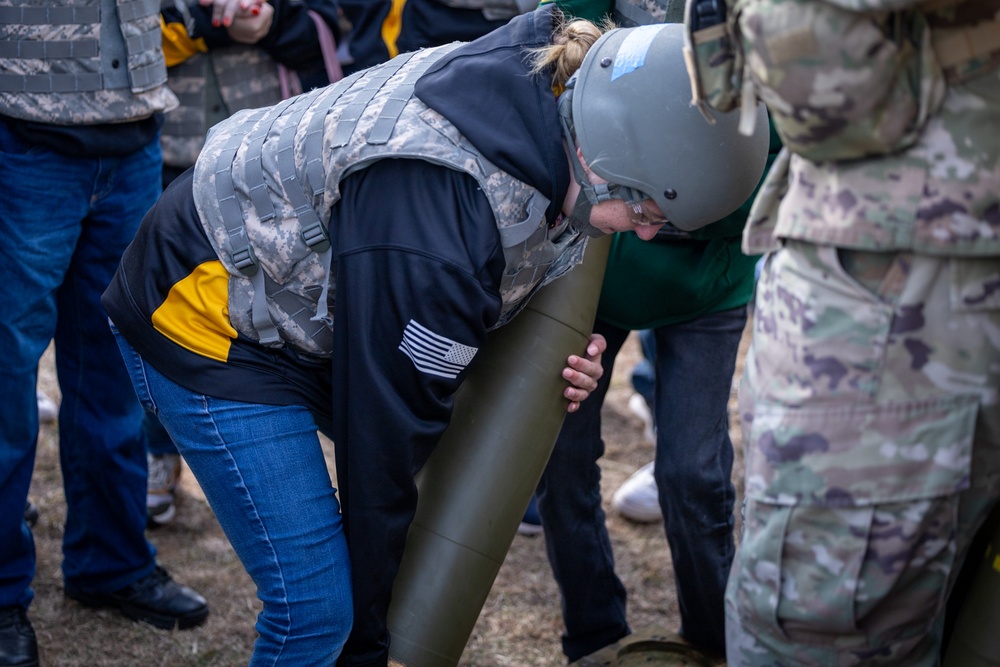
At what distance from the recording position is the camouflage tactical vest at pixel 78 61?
11.1 ft

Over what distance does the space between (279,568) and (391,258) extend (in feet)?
2.67

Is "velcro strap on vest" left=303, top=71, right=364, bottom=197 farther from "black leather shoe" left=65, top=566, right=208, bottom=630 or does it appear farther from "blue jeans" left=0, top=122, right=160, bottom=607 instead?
"black leather shoe" left=65, top=566, right=208, bottom=630

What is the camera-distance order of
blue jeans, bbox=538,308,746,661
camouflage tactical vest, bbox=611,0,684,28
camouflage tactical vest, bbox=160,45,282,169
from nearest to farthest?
camouflage tactical vest, bbox=611,0,684,28
blue jeans, bbox=538,308,746,661
camouflage tactical vest, bbox=160,45,282,169

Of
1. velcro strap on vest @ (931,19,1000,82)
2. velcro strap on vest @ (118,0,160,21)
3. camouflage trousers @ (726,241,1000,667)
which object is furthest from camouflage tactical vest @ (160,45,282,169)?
velcro strap on vest @ (931,19,1000,82)

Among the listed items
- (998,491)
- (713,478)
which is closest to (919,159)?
(998,491)

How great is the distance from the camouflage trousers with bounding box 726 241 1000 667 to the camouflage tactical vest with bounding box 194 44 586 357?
642mm

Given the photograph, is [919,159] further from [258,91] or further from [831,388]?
[258,91]

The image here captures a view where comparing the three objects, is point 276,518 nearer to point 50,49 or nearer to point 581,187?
point 581,187

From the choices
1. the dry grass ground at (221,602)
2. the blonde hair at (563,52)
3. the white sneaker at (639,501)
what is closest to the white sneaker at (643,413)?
the dry grass ground at (221,602)

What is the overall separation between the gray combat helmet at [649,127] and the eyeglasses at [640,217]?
3 cm

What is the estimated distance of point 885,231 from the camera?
77.2 inches

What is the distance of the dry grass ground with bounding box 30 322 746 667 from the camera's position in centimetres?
383

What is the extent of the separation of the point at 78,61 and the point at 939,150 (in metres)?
2.56

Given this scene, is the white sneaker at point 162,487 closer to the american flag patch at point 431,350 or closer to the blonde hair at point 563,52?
the american flag patch at point 431,350
